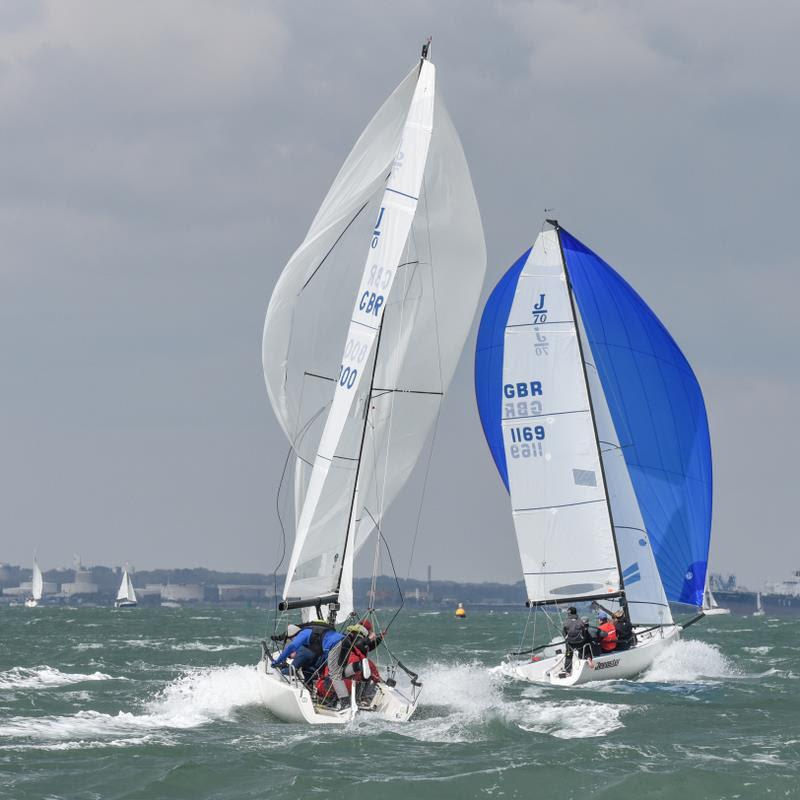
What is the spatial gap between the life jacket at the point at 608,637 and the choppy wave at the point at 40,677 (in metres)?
8.07

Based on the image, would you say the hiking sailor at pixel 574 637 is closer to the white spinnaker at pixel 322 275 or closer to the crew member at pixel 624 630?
the crew member at pixel 624 630

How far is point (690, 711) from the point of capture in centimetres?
1772

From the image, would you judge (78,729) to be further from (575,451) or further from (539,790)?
(575,451)

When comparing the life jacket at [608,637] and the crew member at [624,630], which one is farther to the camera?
the crew member at [624,630]

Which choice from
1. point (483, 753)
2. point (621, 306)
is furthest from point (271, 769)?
point (621, 306)

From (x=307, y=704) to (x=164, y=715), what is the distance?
2.57 metres

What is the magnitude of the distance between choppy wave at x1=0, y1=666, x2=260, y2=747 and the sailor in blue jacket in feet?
3.34

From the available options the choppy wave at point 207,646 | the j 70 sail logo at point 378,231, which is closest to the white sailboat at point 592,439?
the j 70 sail logo at point 378,231

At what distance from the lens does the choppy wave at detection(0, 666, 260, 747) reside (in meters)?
14.9

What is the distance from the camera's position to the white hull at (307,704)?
14.8 metres

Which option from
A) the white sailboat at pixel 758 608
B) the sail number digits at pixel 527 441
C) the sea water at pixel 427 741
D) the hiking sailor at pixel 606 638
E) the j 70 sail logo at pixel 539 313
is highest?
the j 70 sail logo at pixel 539 313

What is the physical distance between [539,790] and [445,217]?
25.8 ft

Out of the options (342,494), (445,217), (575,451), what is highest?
(445,217)

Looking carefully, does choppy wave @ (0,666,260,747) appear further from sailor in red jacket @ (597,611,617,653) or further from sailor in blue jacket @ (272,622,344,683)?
sailor in red jacket @ (597,611,617,653)
